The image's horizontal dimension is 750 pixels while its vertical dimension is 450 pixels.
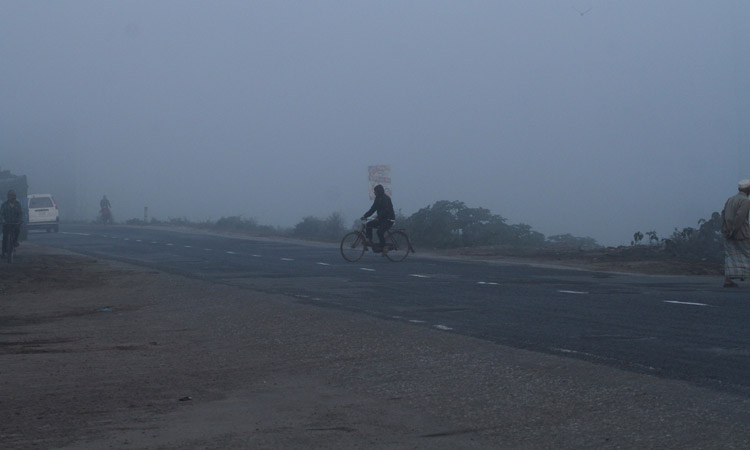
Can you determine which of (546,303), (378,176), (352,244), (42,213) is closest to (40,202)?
(42,213)

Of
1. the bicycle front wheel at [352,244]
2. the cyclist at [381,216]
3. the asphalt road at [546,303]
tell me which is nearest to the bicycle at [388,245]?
the bicycle front wheel at [352,244]

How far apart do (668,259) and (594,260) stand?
2.11 metres

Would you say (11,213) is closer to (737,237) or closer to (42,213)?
(737,237)

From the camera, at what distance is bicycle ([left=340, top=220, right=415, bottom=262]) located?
25844 millimetres

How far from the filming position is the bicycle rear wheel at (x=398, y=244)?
2598cm

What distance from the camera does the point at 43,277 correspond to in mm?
21438

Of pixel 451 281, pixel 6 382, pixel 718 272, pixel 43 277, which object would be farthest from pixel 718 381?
pixel 43 277

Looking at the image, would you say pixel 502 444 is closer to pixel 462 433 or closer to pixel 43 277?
pixel 462 433

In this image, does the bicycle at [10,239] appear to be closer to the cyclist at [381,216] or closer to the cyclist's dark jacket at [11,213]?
the cyclist's dark jacket at [11,213]

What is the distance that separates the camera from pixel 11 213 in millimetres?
25844

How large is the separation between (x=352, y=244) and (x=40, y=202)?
30236 millimetres

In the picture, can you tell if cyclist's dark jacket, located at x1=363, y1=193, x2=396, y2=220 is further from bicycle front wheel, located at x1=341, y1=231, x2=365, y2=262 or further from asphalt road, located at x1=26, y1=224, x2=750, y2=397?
asphalt road, located at x1=26, y1=224, x2=750, y2=397

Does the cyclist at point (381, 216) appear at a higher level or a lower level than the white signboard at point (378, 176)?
lower

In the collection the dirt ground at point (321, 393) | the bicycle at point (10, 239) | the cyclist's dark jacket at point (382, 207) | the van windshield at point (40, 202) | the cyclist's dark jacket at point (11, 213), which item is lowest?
the dirt ground at point (321, 393)
